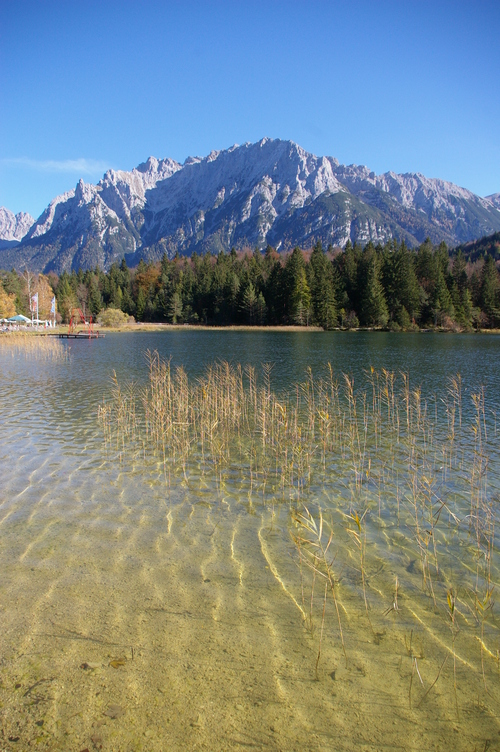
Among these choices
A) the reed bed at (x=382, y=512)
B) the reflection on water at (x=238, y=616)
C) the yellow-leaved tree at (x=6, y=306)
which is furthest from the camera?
the yellow-leaved tree at (x=6, y=306)

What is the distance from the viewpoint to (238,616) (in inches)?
174

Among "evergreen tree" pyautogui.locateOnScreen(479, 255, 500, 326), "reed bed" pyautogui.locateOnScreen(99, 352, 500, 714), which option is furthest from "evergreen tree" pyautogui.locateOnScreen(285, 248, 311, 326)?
"reed bed" pyautogui.locateOnScreen(99, 352, 500, 714)

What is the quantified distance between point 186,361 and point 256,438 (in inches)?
779

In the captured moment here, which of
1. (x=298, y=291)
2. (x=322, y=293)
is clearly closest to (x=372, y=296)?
(x=322, y=293)

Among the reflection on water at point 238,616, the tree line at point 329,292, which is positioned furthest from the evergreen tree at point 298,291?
the reflection on water at point 238,616

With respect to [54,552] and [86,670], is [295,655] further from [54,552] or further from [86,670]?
[54,552]

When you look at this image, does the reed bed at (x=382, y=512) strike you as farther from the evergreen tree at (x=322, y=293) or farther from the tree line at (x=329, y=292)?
the tree line at (x=329, y=292)

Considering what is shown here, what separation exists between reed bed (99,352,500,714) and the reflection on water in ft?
0.11

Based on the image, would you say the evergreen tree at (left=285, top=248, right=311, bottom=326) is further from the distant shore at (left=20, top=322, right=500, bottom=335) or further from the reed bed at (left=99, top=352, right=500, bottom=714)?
the reed bed at (left=99, top=352, right=500, bottom=714)

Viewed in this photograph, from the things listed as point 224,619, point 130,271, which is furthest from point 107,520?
point 130,271

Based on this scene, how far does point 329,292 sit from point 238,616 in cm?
8110

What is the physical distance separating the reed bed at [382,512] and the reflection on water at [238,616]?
0.03 meters

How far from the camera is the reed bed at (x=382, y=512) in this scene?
4.20 metres

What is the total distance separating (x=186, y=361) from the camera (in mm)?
31266
